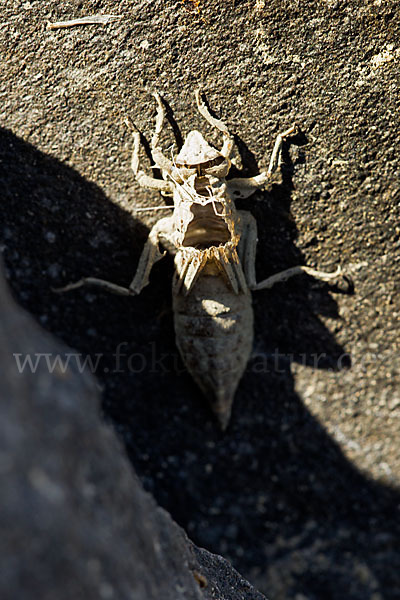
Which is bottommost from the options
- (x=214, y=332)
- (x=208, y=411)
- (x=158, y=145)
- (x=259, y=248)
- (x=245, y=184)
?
(x=208, y=411)

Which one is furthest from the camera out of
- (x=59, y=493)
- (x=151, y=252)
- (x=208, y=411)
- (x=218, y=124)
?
(x=208, y=411)

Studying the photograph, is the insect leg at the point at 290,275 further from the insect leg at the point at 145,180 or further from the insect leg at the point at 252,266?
the insect leg at the point at 145,180

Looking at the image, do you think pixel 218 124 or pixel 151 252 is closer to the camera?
pixel 218 124

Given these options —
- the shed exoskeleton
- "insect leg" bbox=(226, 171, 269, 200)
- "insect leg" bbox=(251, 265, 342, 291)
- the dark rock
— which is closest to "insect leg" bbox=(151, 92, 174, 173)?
the shed exoskeleton

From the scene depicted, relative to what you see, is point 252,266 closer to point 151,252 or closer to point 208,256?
point 208,256

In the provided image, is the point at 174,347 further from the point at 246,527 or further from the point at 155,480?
the point at 246,527

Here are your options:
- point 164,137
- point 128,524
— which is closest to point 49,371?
point 128,524

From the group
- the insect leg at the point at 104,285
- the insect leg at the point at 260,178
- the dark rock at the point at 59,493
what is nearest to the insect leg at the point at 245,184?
the insect leg at the point at 260,178

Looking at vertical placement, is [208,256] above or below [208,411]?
above

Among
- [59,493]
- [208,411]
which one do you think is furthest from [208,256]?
[59,493]
